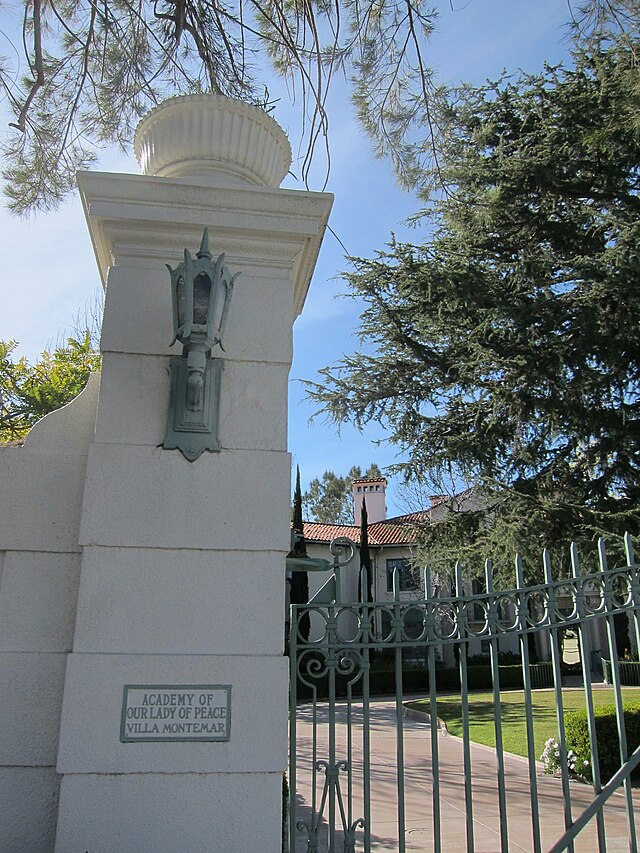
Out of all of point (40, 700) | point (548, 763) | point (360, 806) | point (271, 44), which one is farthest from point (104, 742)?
point (548, 763)

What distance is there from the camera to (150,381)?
2.71 metres

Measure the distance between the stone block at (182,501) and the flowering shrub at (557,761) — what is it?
6457 millimetres

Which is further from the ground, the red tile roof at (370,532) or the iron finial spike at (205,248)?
the red tile roof at (370,532)

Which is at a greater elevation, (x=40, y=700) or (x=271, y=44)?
(x=271, y=44)

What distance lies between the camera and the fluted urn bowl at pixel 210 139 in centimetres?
297

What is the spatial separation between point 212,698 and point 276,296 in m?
1.52

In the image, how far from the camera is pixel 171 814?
2.36 metres

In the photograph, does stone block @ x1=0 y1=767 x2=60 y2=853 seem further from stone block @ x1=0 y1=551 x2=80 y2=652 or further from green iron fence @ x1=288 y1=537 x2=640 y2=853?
green iron fence @ x1=288 y1=537 x2=640 y2=853

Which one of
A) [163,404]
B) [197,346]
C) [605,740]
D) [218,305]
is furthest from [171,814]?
[605,740]

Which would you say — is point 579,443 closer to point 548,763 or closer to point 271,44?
point 548,763

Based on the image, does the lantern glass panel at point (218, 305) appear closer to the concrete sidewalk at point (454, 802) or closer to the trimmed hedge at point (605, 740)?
the concrete sidewalk at point (454, 802)

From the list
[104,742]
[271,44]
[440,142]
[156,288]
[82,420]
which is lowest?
[104,742]

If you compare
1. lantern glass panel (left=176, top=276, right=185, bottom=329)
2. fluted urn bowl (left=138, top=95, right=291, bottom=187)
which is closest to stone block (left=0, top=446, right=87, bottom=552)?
lantern glass panel (left=176, top=276, right=185, bottom=329)

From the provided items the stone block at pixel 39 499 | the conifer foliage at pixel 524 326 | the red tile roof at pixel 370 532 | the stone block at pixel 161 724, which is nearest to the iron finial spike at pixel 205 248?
the stone block at pixel 39 499
